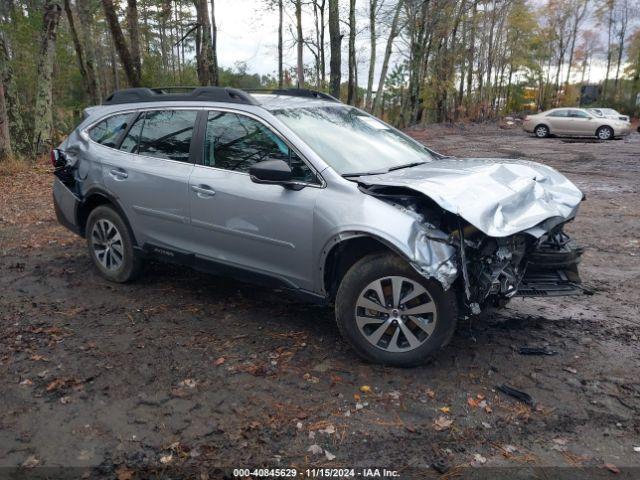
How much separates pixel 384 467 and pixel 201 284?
3.15 m

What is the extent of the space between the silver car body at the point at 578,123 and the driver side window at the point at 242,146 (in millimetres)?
25075

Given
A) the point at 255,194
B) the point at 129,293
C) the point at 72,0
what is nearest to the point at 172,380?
the point at 255,194

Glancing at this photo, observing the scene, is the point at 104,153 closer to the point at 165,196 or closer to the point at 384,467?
the point at 165,196

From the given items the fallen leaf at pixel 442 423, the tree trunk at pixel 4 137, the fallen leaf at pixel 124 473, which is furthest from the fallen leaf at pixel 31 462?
the tree trunk at pixel 4 137

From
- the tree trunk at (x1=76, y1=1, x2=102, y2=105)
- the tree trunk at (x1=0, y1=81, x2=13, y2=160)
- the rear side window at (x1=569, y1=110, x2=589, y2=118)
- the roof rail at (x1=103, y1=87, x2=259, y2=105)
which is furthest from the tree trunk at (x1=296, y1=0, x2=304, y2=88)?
the roof rail at (x1=103, y1=87, x2=259, y2=105)

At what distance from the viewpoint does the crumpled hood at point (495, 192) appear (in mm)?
3404

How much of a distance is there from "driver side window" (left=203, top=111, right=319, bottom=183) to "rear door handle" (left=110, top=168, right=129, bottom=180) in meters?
0.96

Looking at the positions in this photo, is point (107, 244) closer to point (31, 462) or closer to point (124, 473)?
point (31, 462)

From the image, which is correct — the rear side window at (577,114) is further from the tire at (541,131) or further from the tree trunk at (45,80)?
the tree trunk at (45,80)

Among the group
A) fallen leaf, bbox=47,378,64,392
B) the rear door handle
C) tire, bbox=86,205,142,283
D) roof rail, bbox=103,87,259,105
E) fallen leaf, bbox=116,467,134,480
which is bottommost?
fallen leaf, bbox=116,467,134,480

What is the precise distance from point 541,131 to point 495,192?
83.0ft

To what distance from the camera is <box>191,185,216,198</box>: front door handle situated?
14.2 ft

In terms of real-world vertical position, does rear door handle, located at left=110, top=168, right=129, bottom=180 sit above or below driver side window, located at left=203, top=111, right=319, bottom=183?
below

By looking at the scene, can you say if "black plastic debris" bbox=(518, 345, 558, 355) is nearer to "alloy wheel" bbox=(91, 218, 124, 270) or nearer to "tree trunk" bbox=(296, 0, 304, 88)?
"alloy wheel" bbox=(91, 218, 124, 270)
